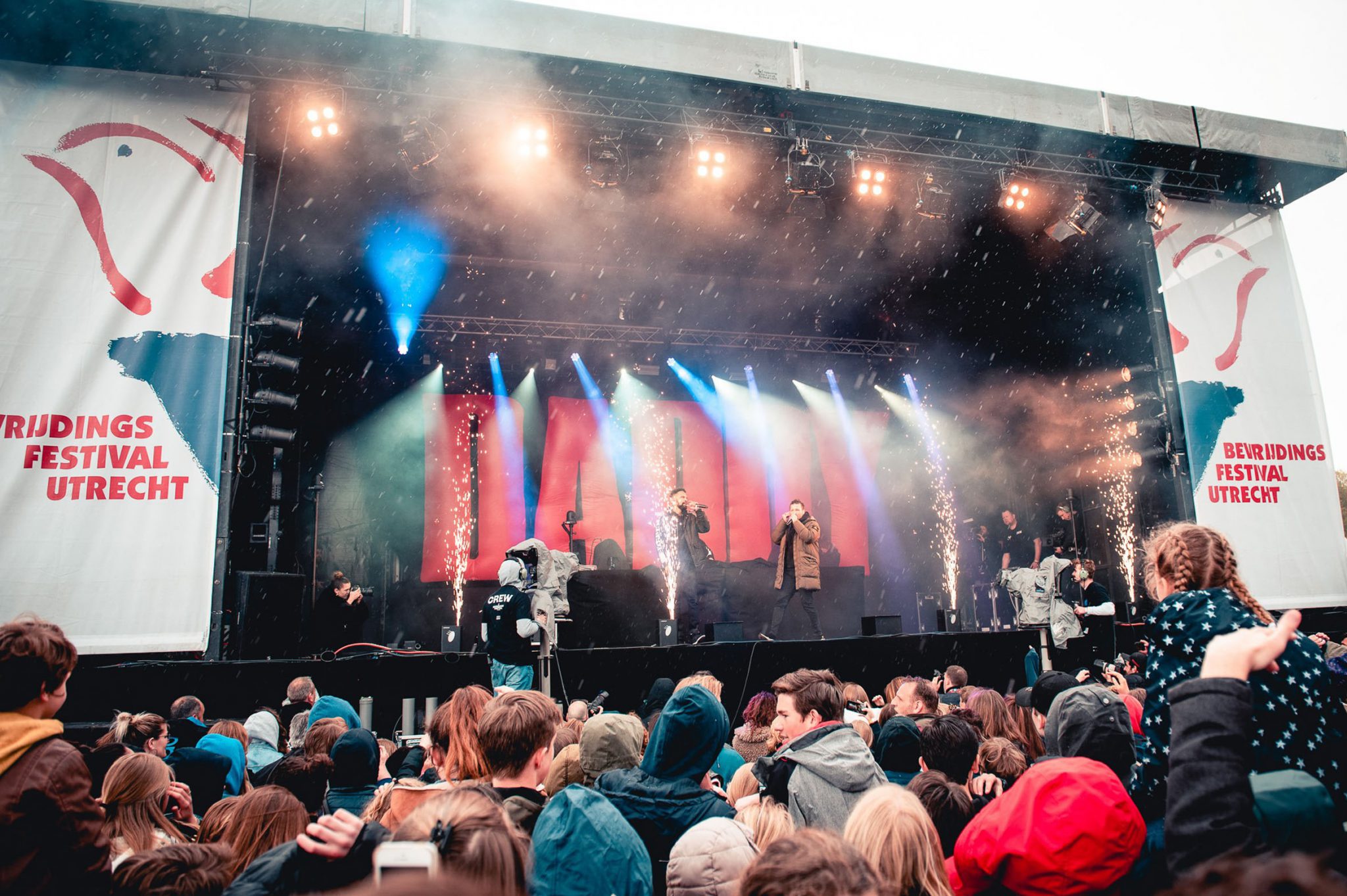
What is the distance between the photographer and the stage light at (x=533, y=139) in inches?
322

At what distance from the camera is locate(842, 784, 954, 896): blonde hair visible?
1.77 m

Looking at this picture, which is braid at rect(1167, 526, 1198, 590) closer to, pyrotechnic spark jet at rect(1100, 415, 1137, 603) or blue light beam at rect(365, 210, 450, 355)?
blue light beam at rect(365, 210, 450, 355)

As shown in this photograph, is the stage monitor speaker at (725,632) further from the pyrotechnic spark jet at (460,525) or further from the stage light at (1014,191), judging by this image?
the stage light at (1014,191)

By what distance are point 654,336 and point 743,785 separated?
421 inches

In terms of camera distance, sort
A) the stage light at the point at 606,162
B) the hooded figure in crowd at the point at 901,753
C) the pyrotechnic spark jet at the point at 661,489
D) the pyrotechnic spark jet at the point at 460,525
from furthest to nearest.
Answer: the pyrotechnic spark jet at the point at 661,489, the pyrotechnic spark jet at the point at 460,525, the stage light at the point at 606,162, the hooded figure in crowd at the point at 901,753

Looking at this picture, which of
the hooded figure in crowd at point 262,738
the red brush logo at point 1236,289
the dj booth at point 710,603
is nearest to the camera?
the hooded figure in crowd at point 262,738

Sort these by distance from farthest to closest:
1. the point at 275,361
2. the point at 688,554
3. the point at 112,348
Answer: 1. the point at 688,554
2. the point at 275,361
3. the point at 112,348

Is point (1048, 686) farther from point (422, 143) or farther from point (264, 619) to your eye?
point (422, 143)

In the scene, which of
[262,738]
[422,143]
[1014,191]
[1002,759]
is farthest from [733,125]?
[1002,759]

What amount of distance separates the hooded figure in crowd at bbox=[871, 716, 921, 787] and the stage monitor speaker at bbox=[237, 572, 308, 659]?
609cm

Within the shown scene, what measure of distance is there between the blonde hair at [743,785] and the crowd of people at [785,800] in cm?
2

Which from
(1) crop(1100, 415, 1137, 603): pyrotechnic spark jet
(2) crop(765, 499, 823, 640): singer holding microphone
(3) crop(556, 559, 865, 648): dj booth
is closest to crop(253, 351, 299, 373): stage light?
(3) crop(556, 559, 865, 648): dj booth

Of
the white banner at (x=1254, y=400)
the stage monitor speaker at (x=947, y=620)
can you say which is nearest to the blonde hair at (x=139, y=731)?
the stage monitor speaker at (x=947, y=620)

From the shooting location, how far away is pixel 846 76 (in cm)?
832
